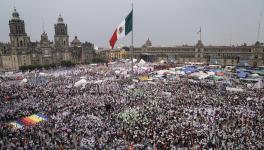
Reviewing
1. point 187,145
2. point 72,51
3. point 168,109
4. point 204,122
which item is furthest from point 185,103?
point 72,51

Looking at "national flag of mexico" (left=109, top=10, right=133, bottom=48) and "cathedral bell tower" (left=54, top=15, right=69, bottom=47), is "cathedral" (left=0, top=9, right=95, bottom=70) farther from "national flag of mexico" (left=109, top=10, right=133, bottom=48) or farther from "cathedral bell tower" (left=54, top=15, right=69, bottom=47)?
"national flag of mexico" (left=109, top=10, right=133, bottom=48)

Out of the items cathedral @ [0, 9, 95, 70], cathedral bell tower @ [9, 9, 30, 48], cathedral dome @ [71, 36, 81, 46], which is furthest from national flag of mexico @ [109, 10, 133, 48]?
cathedral dome @ [71, 36, 81, 46]

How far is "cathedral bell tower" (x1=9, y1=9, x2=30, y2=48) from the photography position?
64225 millimetres

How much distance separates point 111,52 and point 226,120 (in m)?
97.9

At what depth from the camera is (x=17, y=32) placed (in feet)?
213

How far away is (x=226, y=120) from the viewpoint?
17.2 m

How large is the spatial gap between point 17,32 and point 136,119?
62.9m

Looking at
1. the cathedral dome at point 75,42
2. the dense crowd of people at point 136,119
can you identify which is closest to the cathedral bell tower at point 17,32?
the cathedral dome at point 75,42

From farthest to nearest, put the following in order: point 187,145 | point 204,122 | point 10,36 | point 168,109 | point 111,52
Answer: point 111,52
point 10,36
point 168,109
point 204,122
point 187,145

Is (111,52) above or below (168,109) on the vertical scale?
above

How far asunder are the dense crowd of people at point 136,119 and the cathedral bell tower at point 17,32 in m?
44.8

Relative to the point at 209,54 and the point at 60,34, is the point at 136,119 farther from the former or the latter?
the point at 60,34

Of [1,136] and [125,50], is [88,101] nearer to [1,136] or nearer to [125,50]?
[1,136]

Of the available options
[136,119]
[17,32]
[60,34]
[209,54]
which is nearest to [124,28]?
[136,119]
